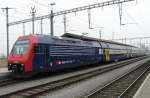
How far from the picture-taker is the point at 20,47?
19219 millimetres

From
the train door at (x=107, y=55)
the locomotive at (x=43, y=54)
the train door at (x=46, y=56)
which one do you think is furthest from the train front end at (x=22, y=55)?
the train door at (x=107, y=55)

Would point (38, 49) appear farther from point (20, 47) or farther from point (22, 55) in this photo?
point (20, 47)

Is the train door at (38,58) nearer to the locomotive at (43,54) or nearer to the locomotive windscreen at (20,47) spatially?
the locomotive at (43,54)

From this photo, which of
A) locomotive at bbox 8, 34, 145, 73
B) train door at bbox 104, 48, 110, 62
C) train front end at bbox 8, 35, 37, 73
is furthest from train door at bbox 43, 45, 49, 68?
train door at bbox 104, 48, 110, 62

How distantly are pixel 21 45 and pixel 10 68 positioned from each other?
1809 millimetres

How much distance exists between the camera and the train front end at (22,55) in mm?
17766

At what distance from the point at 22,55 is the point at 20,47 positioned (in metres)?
1.08

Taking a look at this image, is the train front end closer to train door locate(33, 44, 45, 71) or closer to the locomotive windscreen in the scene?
the locomotive windscreen

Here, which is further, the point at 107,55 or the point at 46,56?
the point at 107,55

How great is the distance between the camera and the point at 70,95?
40.7ft

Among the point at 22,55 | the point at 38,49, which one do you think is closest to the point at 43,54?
the point at 38,49

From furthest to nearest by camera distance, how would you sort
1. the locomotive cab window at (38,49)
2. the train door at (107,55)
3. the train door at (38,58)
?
the train door at (107,55)
the locomotive cab window at (38,49)
the train door at (38,58)

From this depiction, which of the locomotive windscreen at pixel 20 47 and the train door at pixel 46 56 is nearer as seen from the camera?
the locomotive windscreen at pixel 20 47

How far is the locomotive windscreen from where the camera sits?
733 inches
